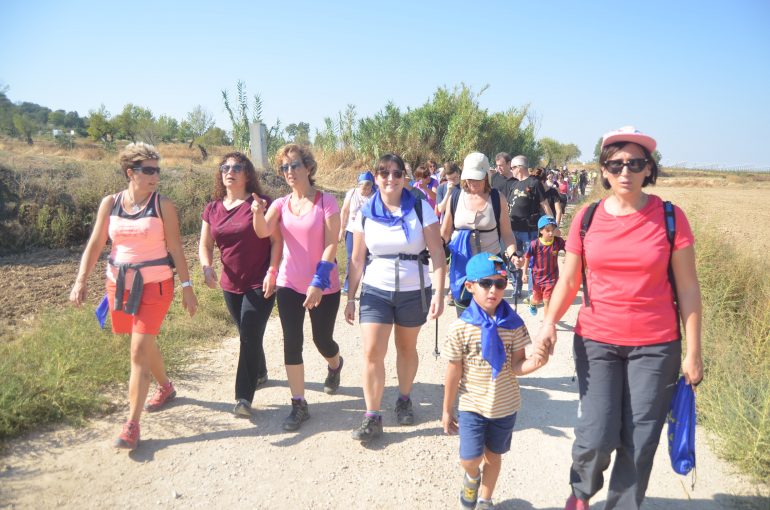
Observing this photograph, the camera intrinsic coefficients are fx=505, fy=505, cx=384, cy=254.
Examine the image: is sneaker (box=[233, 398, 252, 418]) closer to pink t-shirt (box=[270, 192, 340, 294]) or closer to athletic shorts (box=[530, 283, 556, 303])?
pink t-shirt (box=[270, 192, 340, 294])

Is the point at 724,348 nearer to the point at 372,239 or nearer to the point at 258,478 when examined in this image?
the point at 372,239

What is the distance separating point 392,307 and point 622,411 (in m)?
1.57

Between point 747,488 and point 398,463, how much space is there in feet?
6.74

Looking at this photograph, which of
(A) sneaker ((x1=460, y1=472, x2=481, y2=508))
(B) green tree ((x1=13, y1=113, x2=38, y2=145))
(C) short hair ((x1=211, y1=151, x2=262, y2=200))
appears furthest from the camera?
(B) green tree ((x1=13, y1=113, x2=38, y2=145))

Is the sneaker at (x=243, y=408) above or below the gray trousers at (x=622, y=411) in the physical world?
below

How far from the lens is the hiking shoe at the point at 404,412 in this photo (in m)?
3.78

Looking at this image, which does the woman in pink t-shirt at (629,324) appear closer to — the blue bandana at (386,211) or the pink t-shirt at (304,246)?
the blue bandana at (386,211)

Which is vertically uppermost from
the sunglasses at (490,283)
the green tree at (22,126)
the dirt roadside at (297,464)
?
the green tree at (22,126)

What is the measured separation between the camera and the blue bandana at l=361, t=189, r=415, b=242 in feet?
11.3

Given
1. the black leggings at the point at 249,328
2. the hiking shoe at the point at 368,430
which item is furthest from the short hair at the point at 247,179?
the hiking shoe at the point at 368,430

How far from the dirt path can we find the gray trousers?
0.57 m

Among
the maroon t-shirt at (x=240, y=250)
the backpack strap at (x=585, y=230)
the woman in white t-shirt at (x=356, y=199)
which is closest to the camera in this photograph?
the backpack strap at (x=585, y=230)

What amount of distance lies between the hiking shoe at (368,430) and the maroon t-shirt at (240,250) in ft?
4.18

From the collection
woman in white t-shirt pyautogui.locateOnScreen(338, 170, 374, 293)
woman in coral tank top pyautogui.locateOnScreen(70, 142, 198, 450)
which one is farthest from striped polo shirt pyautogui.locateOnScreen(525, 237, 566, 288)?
Result: woman in coral tank top pyautogui.locateOnScreen(70, 142, 198, 450)
